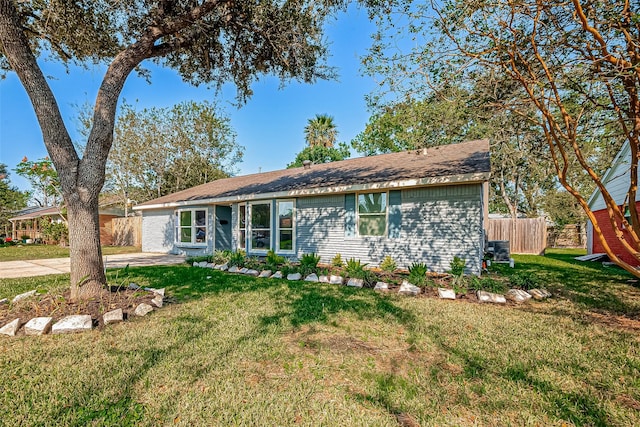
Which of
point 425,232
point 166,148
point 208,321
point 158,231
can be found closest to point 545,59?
point 425,232

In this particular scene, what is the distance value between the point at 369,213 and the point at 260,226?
4.16 metres

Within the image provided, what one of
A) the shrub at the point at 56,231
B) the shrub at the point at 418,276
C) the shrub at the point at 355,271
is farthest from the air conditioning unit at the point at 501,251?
the shrub at the point at 56,231

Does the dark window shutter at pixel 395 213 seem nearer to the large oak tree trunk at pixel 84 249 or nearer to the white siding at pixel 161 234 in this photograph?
the large oak tree trunk at pixel 84 249

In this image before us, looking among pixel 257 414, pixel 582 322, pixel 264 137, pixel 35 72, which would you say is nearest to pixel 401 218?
pixel 582 322

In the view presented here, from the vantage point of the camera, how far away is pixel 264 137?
20.0 metres

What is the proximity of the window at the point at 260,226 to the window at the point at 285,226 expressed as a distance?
0.46m

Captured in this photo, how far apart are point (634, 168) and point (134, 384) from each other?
231 inches

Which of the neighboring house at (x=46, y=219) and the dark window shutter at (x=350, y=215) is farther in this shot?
the neighboring house at (x=46, y=219)

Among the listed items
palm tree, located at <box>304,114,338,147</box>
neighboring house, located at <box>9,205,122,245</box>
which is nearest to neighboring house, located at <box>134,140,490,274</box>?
neighboring house, located at <box>9,205,122,245</box>

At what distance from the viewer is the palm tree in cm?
2956

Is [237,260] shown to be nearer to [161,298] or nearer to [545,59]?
[161,298]

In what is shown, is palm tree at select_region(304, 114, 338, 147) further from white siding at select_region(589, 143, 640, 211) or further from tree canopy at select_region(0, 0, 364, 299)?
tree canopy at select_region(0, 0, 364, 299)

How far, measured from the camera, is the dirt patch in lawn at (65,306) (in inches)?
153

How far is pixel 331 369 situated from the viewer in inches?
110
